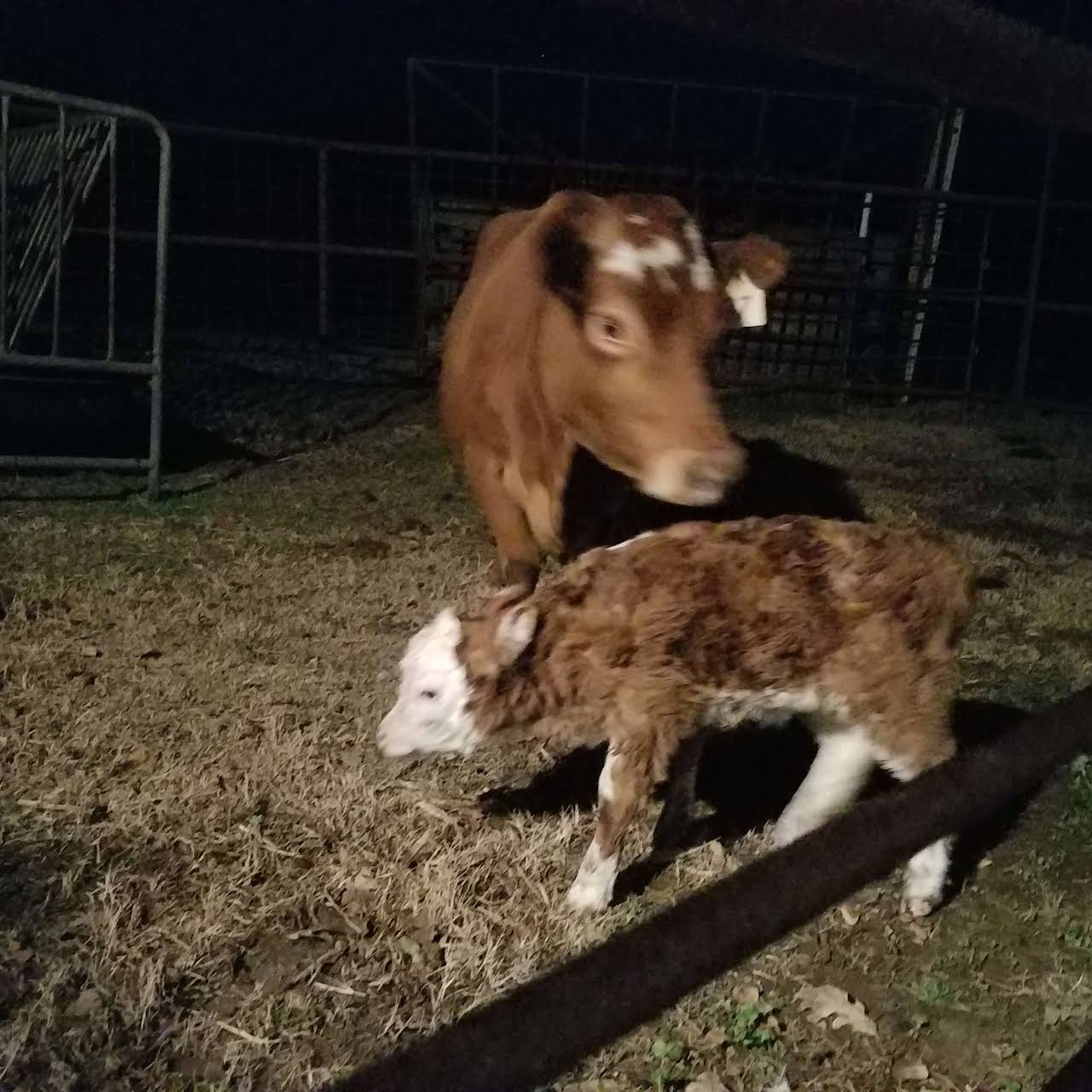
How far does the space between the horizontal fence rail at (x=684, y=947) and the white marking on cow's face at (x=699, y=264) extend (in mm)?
2062

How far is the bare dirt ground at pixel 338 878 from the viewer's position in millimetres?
2160

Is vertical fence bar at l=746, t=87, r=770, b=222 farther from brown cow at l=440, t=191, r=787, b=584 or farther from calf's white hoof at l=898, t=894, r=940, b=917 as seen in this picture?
calf's white hoof at l=898, t=894, r=940, b=917

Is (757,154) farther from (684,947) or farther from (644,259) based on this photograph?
(684,947)

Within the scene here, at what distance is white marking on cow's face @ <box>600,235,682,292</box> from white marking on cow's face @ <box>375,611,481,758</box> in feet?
3.62

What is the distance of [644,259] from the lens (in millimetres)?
2951

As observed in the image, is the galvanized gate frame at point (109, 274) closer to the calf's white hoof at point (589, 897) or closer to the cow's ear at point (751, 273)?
the cow's ear at point (751, 273)

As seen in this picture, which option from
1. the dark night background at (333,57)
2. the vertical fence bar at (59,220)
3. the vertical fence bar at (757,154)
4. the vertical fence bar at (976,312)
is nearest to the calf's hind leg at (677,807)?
the vertical fence bar at (59,220)

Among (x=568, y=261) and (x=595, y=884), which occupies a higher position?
(x=568, y=261)

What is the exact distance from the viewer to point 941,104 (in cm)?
981

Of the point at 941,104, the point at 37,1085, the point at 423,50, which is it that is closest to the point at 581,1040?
the point at 37,1085

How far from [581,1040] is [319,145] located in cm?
823

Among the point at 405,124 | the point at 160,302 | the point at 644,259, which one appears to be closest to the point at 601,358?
the point at 644,259

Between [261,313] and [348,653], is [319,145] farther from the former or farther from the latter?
[348,653]

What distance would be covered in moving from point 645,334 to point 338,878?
1.60 metres
